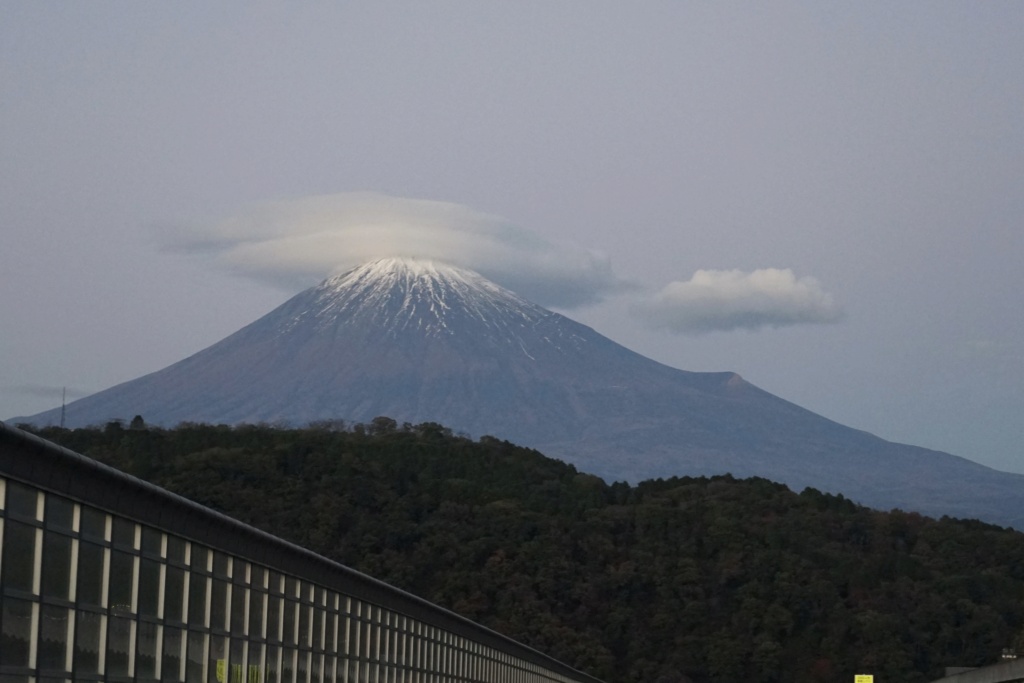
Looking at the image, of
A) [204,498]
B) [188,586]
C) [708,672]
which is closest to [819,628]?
[708,672]

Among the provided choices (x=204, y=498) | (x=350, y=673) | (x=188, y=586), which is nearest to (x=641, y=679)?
(x=204, y=498)

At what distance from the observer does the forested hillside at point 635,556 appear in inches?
5266

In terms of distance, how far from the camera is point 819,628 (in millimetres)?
136625

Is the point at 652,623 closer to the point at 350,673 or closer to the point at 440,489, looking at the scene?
the point at 440,489

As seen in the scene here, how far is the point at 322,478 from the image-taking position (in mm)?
154250

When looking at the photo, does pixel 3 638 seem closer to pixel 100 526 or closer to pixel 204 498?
pixel 100 526

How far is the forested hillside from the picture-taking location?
134m

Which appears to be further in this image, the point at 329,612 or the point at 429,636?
the point at 429,636

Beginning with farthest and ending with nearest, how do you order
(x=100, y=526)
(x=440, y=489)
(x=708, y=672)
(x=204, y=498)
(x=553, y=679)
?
1. (x=440, y=489)
2. (x=204, y=498)
3. (x=708, y=672)
4. (x=553, y=679)
5. (x=100, y=526)

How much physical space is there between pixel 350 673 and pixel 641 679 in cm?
8992

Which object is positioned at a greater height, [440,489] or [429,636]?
[440,489]

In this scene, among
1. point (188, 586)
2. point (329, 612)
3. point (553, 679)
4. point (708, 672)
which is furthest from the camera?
point (708, 672)

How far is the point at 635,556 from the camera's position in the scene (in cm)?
14825

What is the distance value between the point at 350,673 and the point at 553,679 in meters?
60.1
